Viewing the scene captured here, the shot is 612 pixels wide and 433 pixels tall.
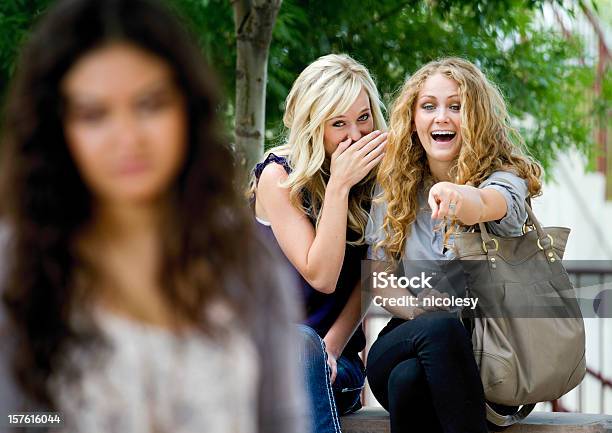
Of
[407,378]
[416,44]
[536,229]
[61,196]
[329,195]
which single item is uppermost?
[61,196]

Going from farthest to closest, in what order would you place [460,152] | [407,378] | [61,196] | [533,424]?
[533,424] < [460,152] < [407,378] < [61,196]

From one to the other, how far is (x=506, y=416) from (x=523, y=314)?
0.35 meters

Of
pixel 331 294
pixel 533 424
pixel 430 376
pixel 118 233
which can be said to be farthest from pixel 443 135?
pixel 118 233

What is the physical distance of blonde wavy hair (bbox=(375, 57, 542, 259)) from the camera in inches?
118

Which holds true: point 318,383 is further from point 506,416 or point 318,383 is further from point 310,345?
point 506,416

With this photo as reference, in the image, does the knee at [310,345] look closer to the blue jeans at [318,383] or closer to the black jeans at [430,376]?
the blue jeans at [318,383]

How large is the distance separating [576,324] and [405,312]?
482mm

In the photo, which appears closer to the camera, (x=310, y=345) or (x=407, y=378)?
(x=310, y=345)

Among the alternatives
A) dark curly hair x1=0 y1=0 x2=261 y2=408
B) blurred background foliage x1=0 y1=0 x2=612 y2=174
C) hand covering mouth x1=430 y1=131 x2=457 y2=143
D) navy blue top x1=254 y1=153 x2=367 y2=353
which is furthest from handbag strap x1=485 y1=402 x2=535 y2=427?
dark curly hair x1=0 y1=0 x2=261 y2=408

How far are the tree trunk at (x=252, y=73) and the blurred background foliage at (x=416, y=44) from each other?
342 mm

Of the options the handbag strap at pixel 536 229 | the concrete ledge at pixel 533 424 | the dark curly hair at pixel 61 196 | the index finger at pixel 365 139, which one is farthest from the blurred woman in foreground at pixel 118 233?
the concrete ledge at pixel 533 424

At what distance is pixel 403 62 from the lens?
6.09 metres

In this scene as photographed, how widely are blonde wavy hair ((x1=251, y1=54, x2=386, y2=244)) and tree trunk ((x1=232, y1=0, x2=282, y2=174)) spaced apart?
117cm

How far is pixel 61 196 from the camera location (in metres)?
0.88
